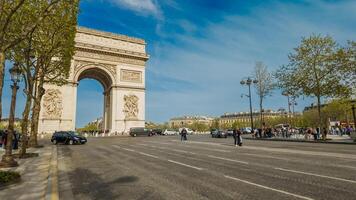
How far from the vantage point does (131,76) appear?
5238 centimetres

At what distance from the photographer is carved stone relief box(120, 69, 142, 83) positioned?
169 feet

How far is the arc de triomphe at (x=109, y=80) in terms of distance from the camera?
44.8 meters

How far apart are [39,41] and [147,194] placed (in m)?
14.7

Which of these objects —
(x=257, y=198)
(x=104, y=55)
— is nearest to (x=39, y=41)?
(x=257, y=198)

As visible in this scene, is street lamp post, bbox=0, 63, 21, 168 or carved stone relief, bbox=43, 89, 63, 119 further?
carved stone relief, bbox=43, 89, 63, 119

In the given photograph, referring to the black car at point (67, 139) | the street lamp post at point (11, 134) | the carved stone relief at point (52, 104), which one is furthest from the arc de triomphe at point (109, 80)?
the street lamp post at point (11, 134)

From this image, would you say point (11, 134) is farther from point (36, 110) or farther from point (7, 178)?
point (36, 110)

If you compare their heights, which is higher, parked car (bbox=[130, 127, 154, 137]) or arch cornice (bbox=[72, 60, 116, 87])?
arch cornice (bbox=[72, 60, 116, 87])

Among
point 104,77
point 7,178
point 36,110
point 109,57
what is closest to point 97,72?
point 104,77

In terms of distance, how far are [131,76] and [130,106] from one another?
5702 mm

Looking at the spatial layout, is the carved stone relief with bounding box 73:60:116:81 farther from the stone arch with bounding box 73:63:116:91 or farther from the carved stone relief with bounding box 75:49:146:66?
the carved stone relief with bounding box 75:49:146:66

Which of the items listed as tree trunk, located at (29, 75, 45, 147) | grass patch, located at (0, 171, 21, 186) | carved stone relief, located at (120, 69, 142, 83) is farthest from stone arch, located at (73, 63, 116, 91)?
grass patch, located at (0, 171, 21, 186)

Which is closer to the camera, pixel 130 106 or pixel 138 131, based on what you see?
pixel 138 131

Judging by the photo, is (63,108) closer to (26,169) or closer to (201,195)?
(26,169)
